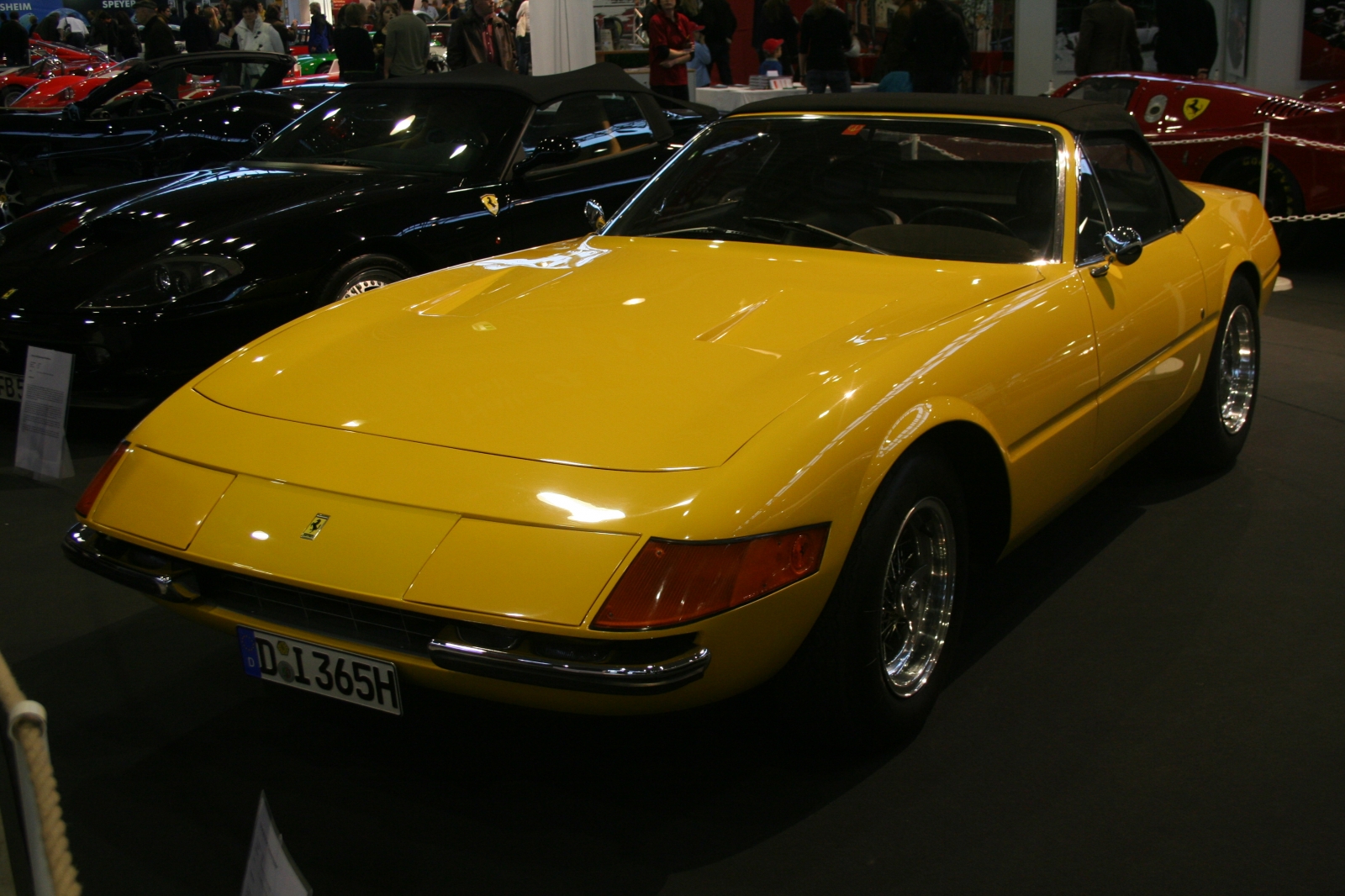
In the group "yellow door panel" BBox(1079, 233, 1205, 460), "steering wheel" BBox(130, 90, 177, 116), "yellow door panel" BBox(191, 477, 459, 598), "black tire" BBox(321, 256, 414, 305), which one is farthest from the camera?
"steering wheel" BBox(130, 90, 177, 116)

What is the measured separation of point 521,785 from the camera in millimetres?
2469

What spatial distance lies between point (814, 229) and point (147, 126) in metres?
7.37

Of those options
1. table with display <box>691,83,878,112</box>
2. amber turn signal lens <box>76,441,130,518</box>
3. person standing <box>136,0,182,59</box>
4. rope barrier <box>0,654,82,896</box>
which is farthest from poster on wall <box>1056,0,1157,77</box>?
rope barrier <box>0,654,82,896</box>

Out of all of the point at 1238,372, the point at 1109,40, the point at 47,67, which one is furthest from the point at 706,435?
the point at 47,67

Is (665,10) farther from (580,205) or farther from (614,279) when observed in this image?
(614,279)

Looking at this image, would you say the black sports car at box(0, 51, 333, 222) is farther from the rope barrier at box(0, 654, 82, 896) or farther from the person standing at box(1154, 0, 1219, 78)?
the rope barrier at box(0, 654, 82, 896)

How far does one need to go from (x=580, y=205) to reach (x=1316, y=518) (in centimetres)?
351

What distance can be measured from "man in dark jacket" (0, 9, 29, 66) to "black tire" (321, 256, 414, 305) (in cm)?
1629

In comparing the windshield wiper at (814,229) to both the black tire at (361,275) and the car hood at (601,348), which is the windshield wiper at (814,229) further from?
the black tire at (361,275)

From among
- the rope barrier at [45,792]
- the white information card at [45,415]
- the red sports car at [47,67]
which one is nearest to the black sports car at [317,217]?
the white information card at [45,415]

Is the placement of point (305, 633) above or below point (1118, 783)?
above

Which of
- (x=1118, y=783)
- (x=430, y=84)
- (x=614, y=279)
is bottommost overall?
(x=1118, y=783)

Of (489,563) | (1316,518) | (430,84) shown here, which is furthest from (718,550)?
(430,84)

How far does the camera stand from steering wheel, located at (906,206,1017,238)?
3.19 m
